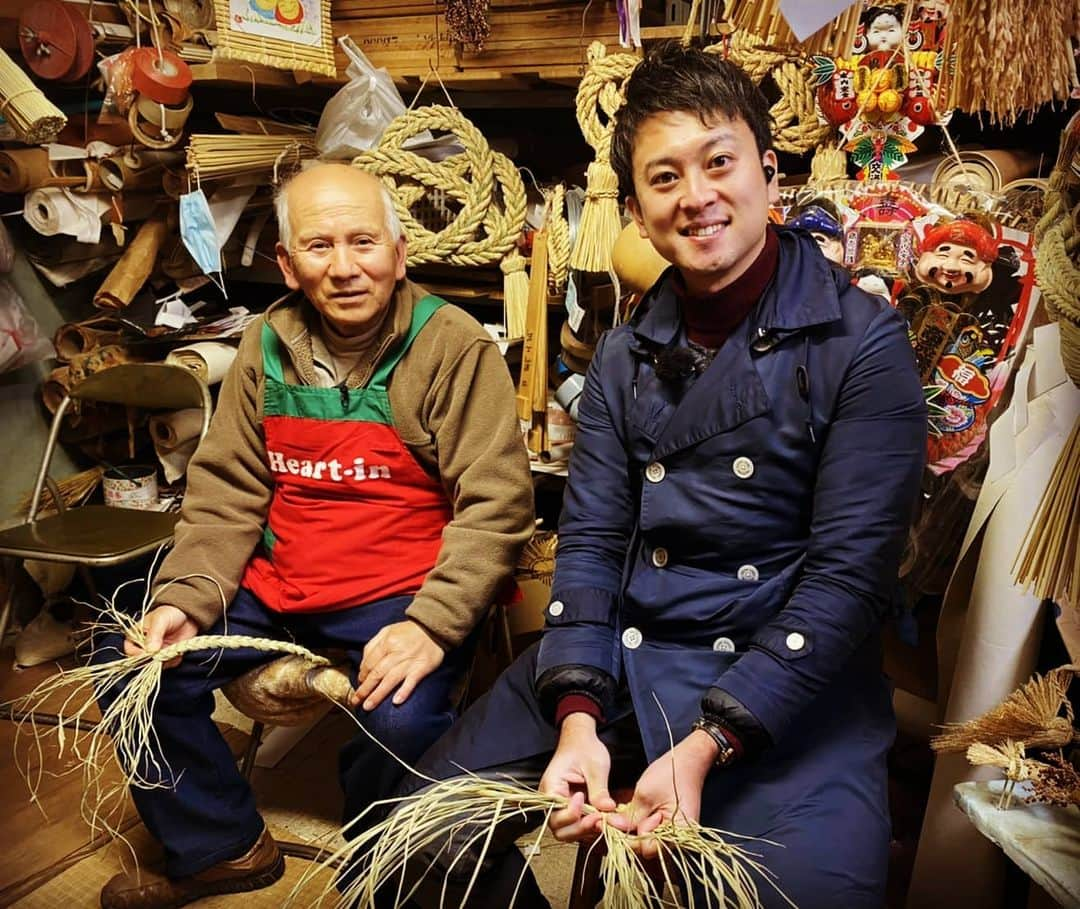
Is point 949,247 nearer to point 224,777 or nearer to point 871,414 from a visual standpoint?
point 871,414

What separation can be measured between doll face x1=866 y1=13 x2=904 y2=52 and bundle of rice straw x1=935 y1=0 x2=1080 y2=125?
0.51m

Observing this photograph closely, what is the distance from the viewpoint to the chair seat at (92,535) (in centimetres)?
246

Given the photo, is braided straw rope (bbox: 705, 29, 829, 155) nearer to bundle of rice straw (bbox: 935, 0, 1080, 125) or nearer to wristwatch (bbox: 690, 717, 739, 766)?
bundle of rice straw (bbox: 935, 0, 1080, 125)

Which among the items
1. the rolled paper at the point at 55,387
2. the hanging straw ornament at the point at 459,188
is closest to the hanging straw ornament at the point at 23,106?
the hanging straw ornament at the point at 459,188

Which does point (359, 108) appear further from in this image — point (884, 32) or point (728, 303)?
point (728, 303)

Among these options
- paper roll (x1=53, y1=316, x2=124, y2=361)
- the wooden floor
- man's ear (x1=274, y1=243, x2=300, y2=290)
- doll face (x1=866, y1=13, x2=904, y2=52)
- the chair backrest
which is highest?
doll face (x1=866, y1=13, x2=904, y2=52)

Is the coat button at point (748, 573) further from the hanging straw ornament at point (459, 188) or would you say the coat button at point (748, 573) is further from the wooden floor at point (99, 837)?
the hanging straw ornament at point (459, 188)

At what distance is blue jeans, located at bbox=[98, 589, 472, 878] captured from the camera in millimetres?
1793

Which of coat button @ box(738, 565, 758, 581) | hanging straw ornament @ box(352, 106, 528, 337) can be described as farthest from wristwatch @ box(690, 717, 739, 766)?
hanging straw ornament @ box(352, 106, 528, 337)

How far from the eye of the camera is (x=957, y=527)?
194 cm

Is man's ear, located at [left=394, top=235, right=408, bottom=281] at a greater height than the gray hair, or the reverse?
the gray hair

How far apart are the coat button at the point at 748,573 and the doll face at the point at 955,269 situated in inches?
28.6

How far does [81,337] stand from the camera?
3.17 meters

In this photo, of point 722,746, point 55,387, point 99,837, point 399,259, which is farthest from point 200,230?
point 722,746
